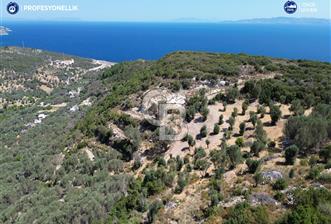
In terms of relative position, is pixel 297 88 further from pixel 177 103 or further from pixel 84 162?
pixel 84 162

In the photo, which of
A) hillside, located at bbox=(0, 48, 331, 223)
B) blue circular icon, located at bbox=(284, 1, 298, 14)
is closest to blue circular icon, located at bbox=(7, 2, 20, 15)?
hillside, located at bbox=(0, 48, 331, 223)

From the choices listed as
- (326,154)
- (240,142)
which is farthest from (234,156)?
(326,154)

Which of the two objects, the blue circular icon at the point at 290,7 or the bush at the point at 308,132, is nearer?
the bush at the point at 308,132

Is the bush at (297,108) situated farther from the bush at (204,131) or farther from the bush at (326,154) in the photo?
the bush at (326,154)

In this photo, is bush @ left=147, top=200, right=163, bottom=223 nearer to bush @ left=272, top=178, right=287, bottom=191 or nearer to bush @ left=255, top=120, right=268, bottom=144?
bush @ left=272, top=178, right=287, bottom=191

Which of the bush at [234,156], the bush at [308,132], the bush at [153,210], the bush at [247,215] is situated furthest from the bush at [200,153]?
the bush at [247,215]

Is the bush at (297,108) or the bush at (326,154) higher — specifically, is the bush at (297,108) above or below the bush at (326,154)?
above
